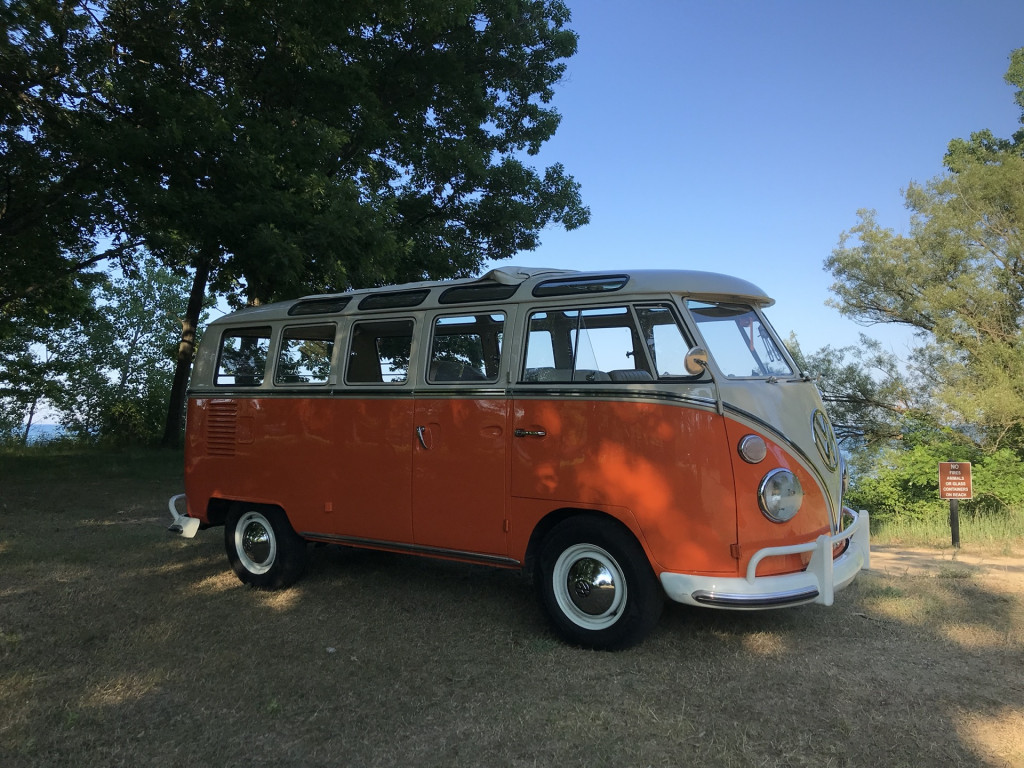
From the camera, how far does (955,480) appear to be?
8820 mm

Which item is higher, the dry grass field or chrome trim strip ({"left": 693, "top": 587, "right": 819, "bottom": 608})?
chrome trim strip ({"left": 693, "top": 587, "right": 819, "bottom": 608})

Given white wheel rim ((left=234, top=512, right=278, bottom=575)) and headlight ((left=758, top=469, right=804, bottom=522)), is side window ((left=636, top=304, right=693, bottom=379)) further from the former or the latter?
white wheel rim ((left=234, top=512, right=278, bottom=575))

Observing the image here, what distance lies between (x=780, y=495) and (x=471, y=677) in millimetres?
2210

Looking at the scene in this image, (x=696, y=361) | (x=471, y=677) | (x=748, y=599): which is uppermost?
(x=696, y=361)

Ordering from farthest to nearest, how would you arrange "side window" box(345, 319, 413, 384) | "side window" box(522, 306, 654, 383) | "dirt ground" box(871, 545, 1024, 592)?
"dirt ground" box(871, 545, 1024, 592), "side window" box(345, 319, 413, 384), "side window" box(522, 306, 654, 383)

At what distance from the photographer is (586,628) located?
4754 mm

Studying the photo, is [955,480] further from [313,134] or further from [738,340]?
[313,134]

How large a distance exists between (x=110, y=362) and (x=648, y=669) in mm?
33409

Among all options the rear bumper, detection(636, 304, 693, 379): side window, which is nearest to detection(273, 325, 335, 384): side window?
detection(636, 304, 693, 379): side window

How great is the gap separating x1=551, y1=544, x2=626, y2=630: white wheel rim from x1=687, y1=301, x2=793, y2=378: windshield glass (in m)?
1.50

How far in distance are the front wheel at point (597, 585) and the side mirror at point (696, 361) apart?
3.69 ft

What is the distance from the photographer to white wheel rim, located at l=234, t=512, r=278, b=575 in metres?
6.47

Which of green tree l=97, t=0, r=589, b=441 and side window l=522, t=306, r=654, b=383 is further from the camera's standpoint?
green tree l=97, t=0, r=589, b=441

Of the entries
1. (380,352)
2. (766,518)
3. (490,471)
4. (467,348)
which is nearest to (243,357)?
(380,352)
